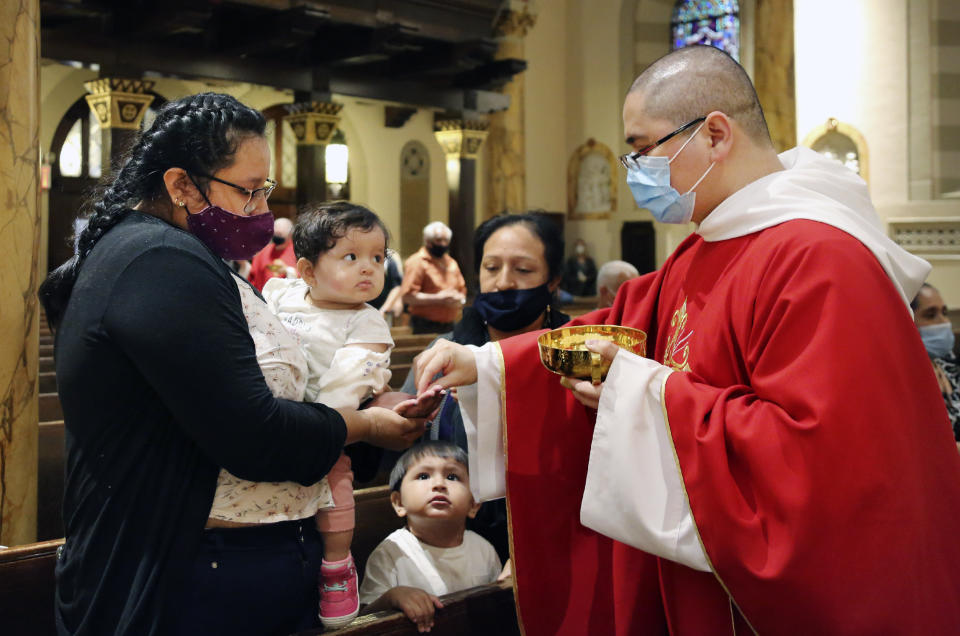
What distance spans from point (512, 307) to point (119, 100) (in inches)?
303

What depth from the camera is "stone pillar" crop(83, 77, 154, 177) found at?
30.4 feet

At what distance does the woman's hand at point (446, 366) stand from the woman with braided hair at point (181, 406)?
0.33 meters

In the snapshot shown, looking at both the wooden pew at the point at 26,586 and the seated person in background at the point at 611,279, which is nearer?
the wooden pew at the point at 26,586

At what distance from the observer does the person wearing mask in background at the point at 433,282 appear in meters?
7.32

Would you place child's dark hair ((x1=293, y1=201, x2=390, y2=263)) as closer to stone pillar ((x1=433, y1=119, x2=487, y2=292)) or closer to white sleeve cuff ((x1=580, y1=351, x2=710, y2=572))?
white sleeve cuff ((x1=580, y1=351, x2=710, y2=572))

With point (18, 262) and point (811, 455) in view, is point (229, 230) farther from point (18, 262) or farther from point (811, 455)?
point (18, 262)

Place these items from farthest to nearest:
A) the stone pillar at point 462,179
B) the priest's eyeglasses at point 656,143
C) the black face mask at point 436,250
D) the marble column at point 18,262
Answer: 1. the stone pillar at point 462,179
2. the black face mask at point 436,250
3. the marble column at point 18,262
4. the priest's eyeglasses at point 656,143

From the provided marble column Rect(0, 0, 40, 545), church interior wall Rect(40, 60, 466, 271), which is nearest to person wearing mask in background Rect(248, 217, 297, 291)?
marble column Rect(0, 0, 40, 545)

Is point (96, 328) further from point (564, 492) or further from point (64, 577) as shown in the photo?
point (564, 492)

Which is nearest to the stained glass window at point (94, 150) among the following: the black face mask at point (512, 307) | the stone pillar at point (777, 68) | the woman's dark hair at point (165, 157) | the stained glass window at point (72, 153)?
the stained glass window at point (72, 153)

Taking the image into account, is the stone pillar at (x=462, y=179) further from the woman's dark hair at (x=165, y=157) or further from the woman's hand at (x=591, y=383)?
the woman's dark hair at (x=165, y=157)

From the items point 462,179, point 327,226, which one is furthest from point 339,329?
point 462,179

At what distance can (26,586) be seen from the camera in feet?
8.26

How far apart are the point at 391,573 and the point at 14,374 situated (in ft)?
5.40
